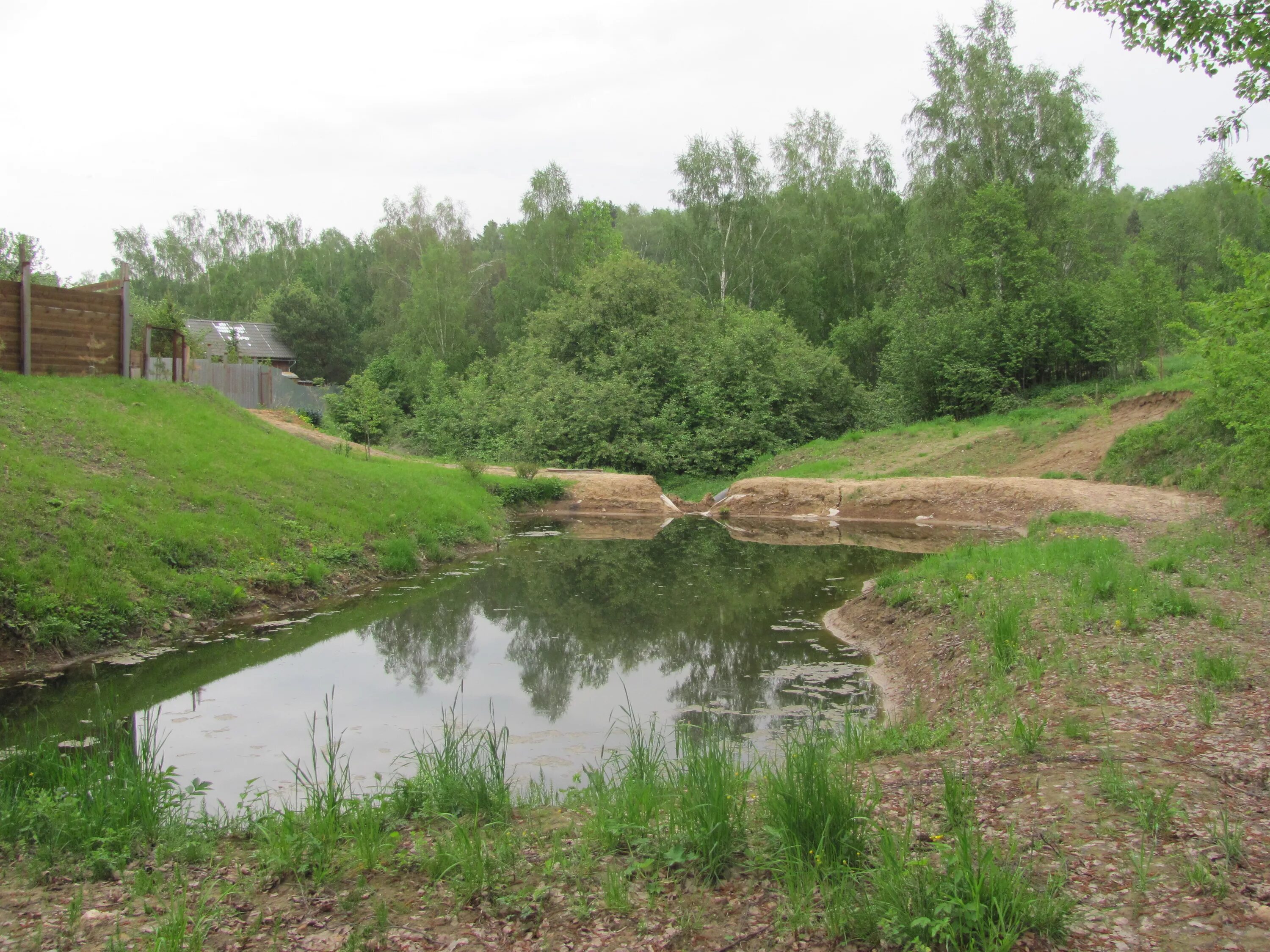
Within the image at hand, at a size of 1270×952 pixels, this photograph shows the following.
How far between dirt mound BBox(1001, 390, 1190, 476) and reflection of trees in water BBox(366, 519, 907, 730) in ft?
25.1

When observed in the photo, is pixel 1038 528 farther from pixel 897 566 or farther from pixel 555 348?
pixel 555 348

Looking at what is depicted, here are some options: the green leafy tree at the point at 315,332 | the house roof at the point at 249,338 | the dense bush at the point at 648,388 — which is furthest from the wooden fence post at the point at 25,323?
the green leafy tree at the point at 315,332

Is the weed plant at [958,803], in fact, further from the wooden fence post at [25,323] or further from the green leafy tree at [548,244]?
the green leafy tree at [548,244]

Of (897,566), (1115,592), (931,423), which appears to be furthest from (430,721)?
(931,423)

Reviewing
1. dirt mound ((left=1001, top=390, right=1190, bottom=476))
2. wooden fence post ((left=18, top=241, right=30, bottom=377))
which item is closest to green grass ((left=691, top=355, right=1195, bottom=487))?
dirt mound ((left=1001, top=390, right=1190, bottom=476))

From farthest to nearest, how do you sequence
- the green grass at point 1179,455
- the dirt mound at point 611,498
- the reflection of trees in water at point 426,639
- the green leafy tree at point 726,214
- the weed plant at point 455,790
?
the green leafy tree at point 726,214
the dirt mound at point 611,498
the green grass at point 1179,455
the reflection of trees in water at point 426,639
the weed plant at point 455,790

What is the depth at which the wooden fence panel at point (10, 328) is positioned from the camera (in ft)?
53.6

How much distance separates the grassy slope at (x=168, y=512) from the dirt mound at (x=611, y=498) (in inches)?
216

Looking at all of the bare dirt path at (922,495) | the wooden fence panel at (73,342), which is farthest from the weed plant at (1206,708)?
the wooden fence panel at (73,342)

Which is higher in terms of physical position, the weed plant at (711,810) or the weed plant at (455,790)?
the weed plant at (711,810)

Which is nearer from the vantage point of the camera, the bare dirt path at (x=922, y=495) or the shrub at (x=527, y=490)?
the bare dirt path at (x=922, y=495)

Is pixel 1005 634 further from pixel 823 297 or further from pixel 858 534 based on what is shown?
pixel 823 297

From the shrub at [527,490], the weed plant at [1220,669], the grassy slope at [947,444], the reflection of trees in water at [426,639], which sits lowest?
the reflection of trees in water at [426,639]

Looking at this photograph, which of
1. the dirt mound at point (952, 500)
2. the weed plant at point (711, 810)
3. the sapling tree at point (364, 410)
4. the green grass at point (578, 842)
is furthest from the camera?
the sapling tree at point (364, 410)
